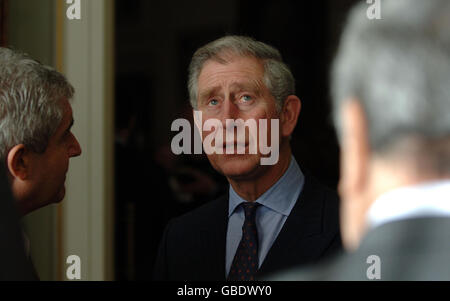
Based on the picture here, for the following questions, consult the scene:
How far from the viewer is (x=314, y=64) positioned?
224cm

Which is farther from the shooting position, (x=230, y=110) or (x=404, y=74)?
(x=230, y=110)

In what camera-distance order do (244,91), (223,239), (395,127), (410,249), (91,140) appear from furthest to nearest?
(91,140), (223,239), (244,91), (395,127), (410,249)

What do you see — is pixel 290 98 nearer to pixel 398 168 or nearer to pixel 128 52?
pixel 128 52

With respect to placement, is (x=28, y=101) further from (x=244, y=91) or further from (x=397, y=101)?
(x=397, y=101)

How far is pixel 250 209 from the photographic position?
87.5 inches

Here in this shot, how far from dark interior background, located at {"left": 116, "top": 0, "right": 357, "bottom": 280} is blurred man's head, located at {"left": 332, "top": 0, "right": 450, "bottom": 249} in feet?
3.02

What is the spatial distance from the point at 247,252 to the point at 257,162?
34 cm

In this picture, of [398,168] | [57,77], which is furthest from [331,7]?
[398,168]

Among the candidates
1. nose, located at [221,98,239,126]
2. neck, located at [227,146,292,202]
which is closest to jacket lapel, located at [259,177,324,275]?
neck, located at [227,146,292,202]

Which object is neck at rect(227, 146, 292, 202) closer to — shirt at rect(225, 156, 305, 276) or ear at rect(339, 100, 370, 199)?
shirt at rect(225, 156, 305, 276)

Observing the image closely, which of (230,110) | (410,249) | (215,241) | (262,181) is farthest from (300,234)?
(410,249)

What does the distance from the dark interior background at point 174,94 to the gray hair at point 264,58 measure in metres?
0.04

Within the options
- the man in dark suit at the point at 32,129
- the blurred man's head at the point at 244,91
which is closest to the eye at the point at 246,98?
the blurred man's head at the point at 244,91

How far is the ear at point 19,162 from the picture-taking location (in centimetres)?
195
